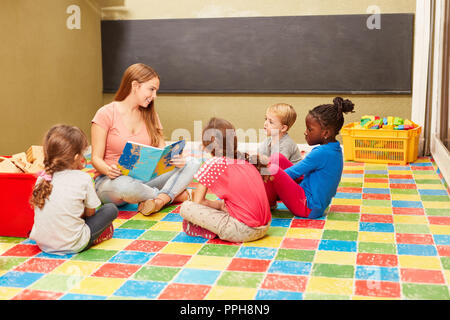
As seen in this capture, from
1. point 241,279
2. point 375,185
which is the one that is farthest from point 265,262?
point 375,185

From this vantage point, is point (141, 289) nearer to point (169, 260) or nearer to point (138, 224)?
point (169, 260)

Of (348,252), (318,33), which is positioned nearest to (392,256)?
(348,252)

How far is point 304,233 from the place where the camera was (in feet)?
9.16

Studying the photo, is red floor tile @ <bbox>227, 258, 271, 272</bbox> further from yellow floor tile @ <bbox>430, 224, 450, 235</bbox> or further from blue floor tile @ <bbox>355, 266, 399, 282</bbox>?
yellow floor tile @ <bbox>430, 224, 450, 235</bbox>

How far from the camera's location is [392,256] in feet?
7.89

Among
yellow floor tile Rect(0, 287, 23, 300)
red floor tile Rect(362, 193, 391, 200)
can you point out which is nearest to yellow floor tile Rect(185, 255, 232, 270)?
yellow floor tile Rect(0, 287, 23, 300)

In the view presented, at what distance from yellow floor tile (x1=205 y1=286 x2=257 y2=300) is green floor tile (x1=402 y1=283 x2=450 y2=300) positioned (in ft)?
1.92

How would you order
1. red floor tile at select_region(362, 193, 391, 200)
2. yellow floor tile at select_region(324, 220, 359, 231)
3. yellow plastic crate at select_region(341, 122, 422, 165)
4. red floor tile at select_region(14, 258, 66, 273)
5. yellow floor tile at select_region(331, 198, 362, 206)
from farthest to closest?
yellow plastic crate at select_region(341, 122, 422, 165) → red floor tile at select_region(362, 193, 391, 200) → yellow floor tile at select_region(331, 198, 362, 206) → yellow floor tile at select_region(324, 220, 359, 231) → red floor tile at select_region(14, 258, 66, 273)

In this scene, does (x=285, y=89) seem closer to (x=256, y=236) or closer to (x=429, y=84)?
(x=429, y=84)

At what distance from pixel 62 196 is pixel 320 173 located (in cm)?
143

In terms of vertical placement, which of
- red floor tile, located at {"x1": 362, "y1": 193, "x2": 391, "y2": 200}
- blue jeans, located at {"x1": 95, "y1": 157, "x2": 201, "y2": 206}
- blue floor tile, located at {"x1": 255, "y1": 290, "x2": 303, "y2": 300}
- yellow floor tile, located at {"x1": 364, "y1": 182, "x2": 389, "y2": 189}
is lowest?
blue floor tile, located at {"x1": 255, "y1": 290, "x2": 303, "y2": 300}

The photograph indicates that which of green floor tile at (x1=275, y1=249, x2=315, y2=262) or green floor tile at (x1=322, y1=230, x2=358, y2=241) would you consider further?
green floor tile at (x1=322, y1=230, x2=358, y2=241)

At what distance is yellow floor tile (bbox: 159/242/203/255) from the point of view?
2512mm
